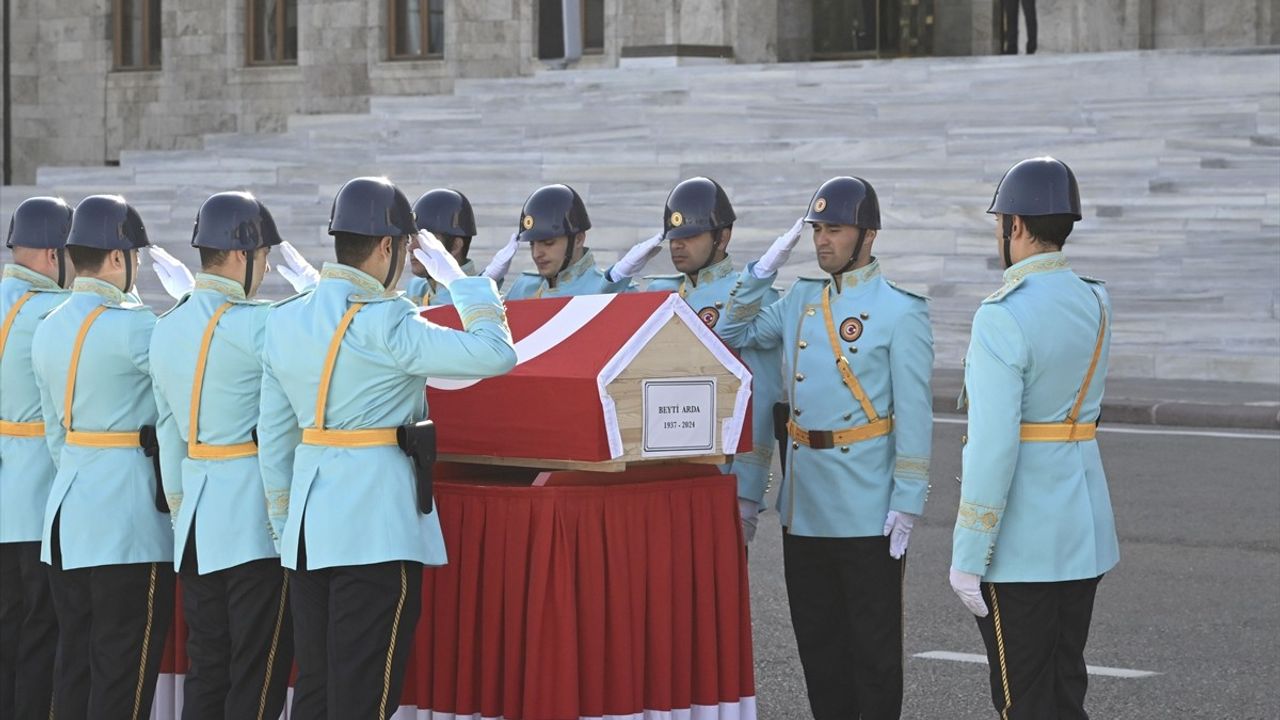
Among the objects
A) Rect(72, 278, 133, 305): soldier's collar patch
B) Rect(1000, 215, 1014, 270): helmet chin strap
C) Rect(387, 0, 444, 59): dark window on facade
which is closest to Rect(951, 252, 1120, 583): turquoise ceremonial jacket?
Rect(1000, 215, 1014, 270): helmet chin strap

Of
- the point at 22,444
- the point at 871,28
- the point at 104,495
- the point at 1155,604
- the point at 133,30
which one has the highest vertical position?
the point at 133,30

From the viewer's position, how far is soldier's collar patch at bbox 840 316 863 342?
6.89m

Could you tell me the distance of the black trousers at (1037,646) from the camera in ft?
18.4

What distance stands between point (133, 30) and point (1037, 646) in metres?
31.0

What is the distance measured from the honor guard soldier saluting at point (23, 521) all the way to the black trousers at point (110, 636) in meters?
0.32

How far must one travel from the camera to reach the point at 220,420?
6191mm

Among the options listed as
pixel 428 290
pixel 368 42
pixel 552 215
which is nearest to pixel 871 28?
pixel 368 42

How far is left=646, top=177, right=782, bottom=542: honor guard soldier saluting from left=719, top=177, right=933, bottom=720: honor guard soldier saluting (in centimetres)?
28

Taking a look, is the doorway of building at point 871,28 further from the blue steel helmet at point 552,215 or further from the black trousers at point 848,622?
the black trousers at point 848,622

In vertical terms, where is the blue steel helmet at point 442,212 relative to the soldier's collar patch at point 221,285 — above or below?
above

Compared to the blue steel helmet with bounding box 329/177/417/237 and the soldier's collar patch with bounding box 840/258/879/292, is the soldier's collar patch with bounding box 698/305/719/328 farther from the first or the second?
the blue steel helmet with bounding box 329/177/417/237

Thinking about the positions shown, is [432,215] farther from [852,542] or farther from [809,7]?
[809,7]

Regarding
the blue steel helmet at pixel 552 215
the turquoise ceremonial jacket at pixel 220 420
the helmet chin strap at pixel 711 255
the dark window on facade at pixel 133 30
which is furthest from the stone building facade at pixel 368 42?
the turquoise ceremonial jacket at pixel 220 420

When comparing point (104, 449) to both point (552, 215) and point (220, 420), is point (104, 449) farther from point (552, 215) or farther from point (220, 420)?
point (552, 215)
